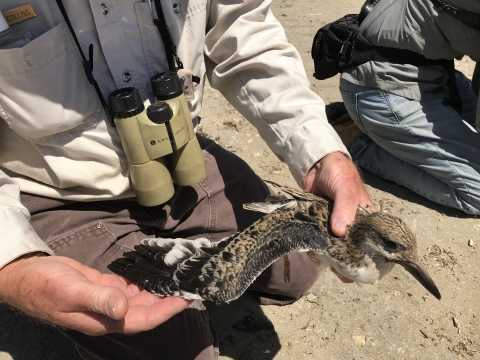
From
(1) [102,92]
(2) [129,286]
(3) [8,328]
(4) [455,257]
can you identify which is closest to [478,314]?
(4) [455,257]

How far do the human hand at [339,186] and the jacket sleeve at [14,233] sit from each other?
1471 mm

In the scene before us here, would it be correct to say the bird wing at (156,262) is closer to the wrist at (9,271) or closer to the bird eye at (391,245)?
the wrist at (9,271)

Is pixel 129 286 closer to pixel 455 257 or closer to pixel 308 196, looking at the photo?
pixel 308 196

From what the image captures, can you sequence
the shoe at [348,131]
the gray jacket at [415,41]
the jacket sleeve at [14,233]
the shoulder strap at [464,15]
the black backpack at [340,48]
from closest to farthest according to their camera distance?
1. the jacket sleeve at [14,233]
2. the shoulder strap at [464,15]
3. the gray jacket at [415,41]
4. the black backpack at [340,48]
5. the shoe at [348,131]

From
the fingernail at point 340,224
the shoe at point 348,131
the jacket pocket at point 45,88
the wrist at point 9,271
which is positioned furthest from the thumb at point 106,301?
the shoe at point 348,131

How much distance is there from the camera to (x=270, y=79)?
2.73 m

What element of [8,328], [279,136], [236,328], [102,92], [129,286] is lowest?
[236,328]

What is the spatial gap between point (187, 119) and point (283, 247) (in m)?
0.92

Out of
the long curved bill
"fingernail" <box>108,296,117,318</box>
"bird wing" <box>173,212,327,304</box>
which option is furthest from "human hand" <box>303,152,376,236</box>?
"fingernail" <box>108,296,117,318</box>

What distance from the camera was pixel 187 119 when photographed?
2465 millimetres

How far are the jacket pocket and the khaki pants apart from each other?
542 mm

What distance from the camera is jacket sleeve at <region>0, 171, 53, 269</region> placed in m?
1.95

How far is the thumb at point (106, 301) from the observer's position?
1696 mm

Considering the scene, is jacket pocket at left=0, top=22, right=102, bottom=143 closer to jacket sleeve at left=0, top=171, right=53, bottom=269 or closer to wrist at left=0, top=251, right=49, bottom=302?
jacket sleeve at left=0, top=171, right=53, bottom=269
